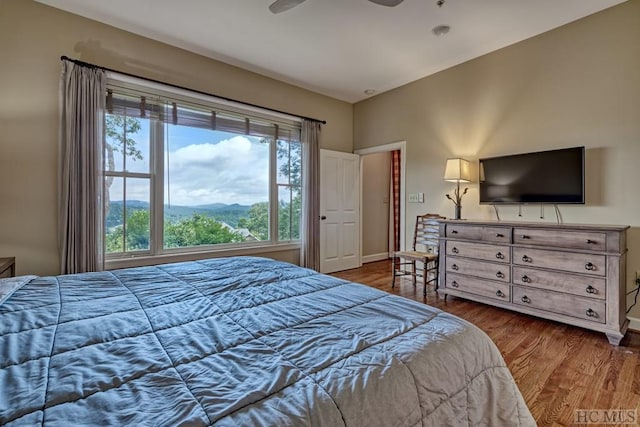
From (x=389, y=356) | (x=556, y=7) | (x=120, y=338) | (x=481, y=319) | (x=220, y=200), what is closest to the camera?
(x=389, y=356)

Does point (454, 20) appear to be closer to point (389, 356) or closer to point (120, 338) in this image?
point (389, 356)

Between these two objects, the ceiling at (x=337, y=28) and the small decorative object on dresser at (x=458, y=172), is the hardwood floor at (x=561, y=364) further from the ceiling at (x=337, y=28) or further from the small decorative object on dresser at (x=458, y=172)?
the ceiling at (x=337, y=28)

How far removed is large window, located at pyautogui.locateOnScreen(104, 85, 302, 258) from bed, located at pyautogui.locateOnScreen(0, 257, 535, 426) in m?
1.89

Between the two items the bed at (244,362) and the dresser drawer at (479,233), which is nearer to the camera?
the bed at (244,362)

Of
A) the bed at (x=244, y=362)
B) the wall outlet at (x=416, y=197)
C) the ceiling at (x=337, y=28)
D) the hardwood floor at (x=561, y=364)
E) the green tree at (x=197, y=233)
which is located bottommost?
the hardwood floor at (x=561, y=364)

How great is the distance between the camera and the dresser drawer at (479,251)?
299 centimetres

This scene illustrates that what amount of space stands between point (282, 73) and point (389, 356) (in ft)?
13.1

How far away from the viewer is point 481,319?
2932mm

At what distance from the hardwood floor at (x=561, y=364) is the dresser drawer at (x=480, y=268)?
14.8 inches

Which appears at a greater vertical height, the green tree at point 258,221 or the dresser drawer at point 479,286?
the green tree at point 258,221

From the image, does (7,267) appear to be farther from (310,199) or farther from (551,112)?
(551,112)

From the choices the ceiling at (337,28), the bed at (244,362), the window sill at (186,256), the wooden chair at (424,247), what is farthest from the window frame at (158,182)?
the wooden chair at (424,247)

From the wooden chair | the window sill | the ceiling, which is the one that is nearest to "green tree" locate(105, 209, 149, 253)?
the window sill

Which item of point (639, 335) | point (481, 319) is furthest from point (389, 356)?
point (639, 335)
